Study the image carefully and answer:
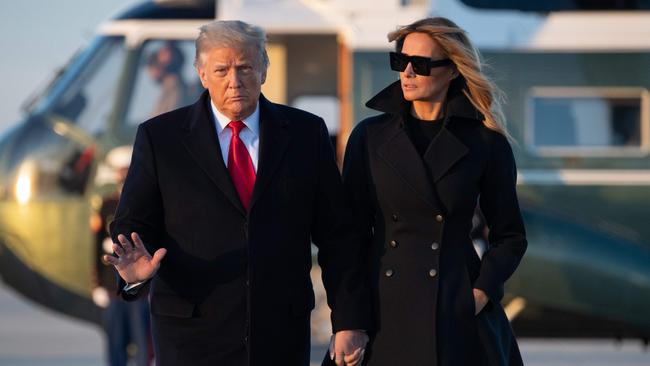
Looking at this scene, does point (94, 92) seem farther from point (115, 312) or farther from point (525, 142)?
point (525, 142)

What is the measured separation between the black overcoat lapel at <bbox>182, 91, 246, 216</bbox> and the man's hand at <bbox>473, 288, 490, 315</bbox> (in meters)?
0.88

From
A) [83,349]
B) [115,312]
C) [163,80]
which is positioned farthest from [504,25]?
[83,349]

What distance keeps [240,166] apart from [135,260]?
1.56ft

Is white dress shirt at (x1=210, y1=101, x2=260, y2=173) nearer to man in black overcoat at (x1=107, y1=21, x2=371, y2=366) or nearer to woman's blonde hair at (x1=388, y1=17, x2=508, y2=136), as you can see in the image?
man in black overcoat at (x1=107, y1=21, x2=371, y2=366)

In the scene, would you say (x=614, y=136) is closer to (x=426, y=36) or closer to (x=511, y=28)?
(x=511, y=28)

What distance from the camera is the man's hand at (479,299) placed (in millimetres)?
4387

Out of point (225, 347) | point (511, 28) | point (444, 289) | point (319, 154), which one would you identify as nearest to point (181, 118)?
point (319, 154)

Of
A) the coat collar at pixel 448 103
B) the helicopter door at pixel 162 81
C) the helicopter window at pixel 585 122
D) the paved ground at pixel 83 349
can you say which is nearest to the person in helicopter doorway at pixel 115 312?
the helicopter door at pixel 162 81

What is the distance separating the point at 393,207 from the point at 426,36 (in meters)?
0.60

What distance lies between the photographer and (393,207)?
4.38 metres

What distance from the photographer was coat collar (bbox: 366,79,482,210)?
14.3ft

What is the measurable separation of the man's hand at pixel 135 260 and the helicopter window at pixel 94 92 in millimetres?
5084

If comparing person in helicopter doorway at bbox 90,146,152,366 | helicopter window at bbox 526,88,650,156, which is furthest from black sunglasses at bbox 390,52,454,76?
helicopter window at bbox 526,88,650,156

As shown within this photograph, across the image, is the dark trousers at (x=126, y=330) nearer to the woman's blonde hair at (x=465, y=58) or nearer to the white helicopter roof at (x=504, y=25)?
the white helicopter roof at (x=504, y=25)
